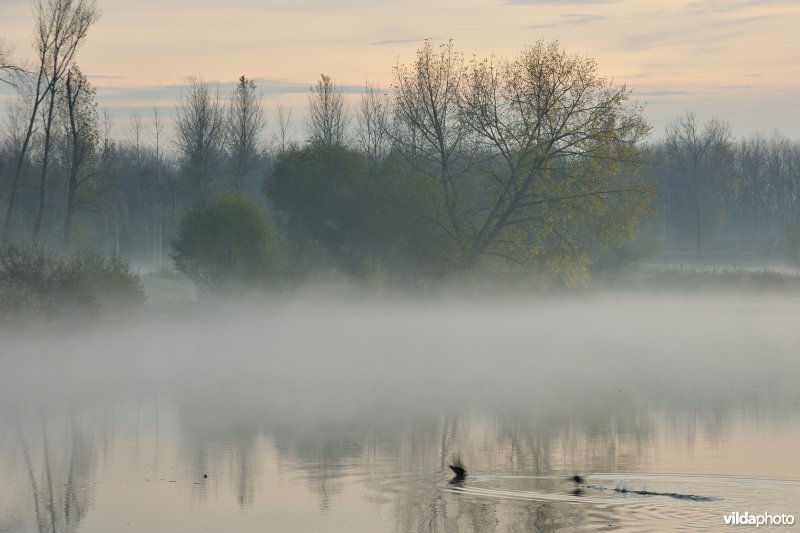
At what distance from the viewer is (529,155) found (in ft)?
172

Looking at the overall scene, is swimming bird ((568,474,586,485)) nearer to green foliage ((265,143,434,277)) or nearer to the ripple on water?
the ripple on water

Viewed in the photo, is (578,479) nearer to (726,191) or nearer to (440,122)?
(440,122)

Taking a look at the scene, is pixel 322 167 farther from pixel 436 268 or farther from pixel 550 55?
pixel 550 55

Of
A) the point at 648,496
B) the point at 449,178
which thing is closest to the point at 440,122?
the point at 449,178

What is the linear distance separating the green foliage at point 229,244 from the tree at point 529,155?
910cm

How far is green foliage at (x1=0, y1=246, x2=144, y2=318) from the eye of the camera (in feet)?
124

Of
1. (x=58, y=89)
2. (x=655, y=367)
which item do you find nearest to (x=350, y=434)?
(x=655, y=367)

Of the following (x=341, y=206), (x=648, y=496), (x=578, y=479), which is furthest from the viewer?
(x=341, y=206)

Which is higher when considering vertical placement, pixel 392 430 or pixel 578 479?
pixel 392 430

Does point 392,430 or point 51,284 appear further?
point 51,284

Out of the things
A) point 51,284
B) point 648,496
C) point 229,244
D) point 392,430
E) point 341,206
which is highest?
point 341,206

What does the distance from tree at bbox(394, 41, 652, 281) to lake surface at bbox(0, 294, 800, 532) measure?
273 inches

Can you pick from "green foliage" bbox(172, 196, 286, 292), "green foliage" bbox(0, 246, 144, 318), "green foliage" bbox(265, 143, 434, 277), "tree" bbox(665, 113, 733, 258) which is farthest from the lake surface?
"tree" bbox(665, 113, 733, 258)

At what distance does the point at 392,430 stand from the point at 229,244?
102 ft
